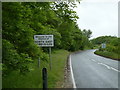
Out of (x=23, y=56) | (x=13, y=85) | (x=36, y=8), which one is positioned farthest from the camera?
(x=13, y=85)

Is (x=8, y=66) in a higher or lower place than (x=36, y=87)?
higher

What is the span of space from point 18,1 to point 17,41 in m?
1.41

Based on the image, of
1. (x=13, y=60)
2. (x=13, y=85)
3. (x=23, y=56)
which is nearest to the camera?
(x=13, y=60)

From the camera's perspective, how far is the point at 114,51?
39125mm

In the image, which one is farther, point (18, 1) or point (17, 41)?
point (17, 41)

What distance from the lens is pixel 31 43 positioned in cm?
682

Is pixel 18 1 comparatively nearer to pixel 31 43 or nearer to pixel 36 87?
pixel 31 43

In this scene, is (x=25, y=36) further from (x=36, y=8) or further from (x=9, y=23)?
(x=36, y=8)

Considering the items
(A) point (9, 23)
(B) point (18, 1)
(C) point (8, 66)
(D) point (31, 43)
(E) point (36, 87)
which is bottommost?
(E) point (36, 87)

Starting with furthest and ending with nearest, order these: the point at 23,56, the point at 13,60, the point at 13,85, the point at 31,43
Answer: the point at 13,85 < the point at 31,43 < the point at 23,56 < the point at 13,60

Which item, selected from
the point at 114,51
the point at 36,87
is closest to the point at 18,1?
the point at 36,87

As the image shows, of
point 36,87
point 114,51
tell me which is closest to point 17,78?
point 36,87

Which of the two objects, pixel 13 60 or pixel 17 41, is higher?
pixel 17 41

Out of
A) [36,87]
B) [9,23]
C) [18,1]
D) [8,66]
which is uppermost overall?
[18,1]
